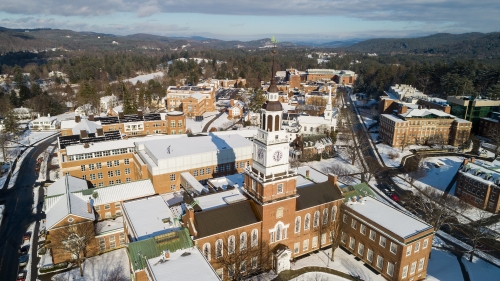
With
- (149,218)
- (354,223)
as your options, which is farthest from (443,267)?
(149,218)

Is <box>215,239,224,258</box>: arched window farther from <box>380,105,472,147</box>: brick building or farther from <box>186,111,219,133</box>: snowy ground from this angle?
<box>380,105,472,147</box>: brick building

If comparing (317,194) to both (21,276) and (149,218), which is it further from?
(21,276)

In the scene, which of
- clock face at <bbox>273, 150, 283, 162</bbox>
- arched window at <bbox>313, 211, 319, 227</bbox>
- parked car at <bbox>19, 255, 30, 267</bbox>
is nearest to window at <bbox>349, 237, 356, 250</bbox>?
arched window at <bbox>313, 211, 319, 227</bbox>

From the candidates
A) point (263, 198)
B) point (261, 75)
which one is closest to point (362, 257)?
point (263, 198)

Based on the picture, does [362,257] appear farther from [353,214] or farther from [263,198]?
[263,198]

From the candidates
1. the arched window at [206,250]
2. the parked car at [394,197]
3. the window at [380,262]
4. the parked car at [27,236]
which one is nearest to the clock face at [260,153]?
the arched window at [206,250]
